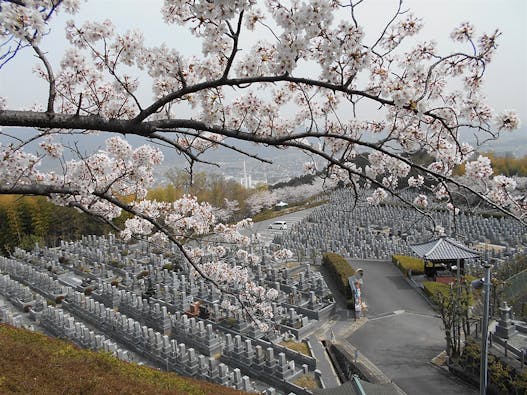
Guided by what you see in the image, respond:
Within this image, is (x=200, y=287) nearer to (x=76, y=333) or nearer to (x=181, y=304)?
(x=181, y=304)

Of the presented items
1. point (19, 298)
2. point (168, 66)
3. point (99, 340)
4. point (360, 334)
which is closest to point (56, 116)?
point (168, 66)

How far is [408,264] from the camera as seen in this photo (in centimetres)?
1881

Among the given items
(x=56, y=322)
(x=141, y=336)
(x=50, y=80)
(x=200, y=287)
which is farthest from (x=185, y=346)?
(x=50, y=80)

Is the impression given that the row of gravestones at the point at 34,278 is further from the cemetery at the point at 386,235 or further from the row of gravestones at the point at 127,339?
the cemetery at the point at 386,235

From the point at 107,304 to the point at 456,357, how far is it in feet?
47.6

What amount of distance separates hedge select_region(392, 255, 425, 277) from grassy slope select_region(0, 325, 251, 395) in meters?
12.5

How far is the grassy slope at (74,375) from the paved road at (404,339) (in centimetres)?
505

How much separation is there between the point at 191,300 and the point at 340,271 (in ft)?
22.8

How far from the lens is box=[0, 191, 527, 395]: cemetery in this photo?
37.2ft

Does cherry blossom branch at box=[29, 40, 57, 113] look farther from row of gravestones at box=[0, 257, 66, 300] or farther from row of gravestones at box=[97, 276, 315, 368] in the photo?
row of gravestones at box=[0, 257, 66, 300]

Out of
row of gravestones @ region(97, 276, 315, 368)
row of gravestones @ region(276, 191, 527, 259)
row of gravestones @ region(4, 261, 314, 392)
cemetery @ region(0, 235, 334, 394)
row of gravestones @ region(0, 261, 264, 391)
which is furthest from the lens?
row of gravestones @ region(276, 191, 527, 259)

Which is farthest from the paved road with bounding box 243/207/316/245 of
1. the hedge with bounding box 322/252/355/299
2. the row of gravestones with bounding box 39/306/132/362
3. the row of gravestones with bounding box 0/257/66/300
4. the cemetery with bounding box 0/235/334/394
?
the row of gravestones with bounding box 39/306/132/362

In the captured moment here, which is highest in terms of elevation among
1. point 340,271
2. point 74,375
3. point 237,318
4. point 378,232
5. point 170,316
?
point 378,232

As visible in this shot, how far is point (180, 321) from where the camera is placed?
13992 mm
